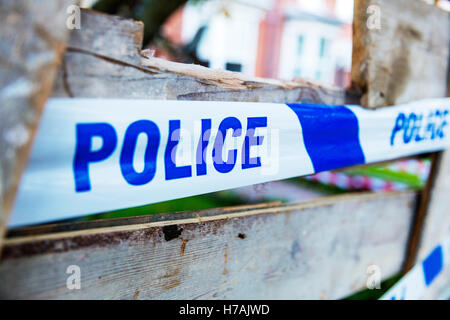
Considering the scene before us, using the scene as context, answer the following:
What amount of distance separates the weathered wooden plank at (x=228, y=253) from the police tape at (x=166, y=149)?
0.18 metres

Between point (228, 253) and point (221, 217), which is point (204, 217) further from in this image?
point (228, 253)

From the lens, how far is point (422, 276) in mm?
2254

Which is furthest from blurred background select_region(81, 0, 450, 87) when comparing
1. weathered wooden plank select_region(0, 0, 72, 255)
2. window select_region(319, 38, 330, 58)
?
weathered wooden plank select_region(0, 0, 72, 255)

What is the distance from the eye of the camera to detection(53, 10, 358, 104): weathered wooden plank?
1.00 m

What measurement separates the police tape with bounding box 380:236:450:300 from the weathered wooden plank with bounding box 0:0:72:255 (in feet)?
6.16

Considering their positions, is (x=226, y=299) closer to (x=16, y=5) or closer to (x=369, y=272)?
(x=369, y=272)

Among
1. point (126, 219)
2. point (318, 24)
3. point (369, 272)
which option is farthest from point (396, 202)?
point (318, 24)

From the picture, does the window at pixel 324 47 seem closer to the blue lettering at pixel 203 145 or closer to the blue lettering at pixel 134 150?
the blue lettering at pixel 203 145

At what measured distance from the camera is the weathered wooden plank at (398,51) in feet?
5.55

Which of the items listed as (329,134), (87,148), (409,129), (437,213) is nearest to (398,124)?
(409,129)

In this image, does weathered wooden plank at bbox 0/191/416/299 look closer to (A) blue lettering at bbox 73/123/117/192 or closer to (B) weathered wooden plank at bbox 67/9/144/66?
(A) blue lettering at bbox 73/123/117/192

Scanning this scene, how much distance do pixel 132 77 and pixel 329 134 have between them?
867mm

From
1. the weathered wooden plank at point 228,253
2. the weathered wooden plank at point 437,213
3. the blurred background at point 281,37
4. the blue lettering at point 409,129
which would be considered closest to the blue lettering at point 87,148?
the weathered wooden plank at point 228,253

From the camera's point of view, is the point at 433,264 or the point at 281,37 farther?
the point at 281,37
